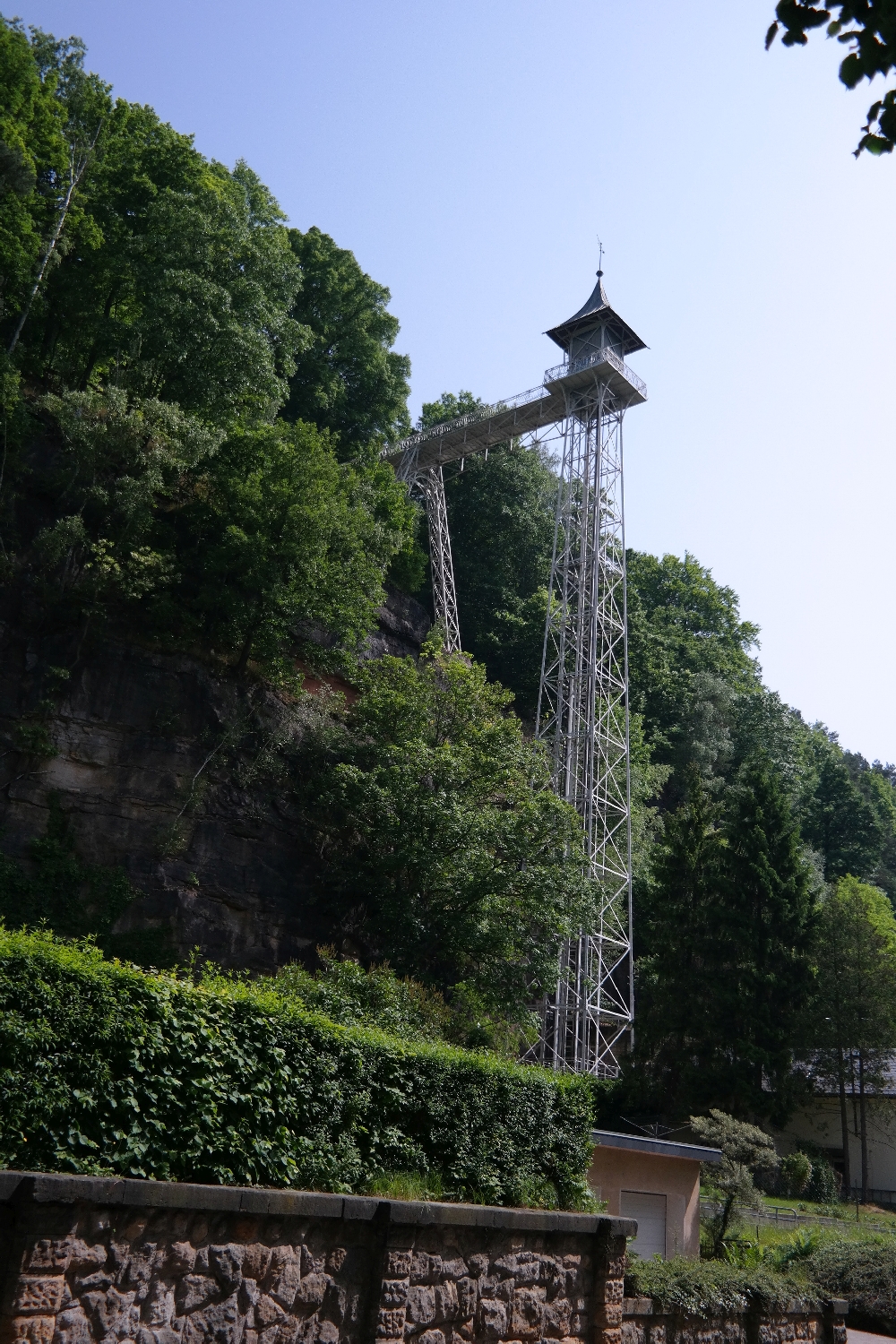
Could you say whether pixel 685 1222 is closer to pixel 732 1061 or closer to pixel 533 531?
pixel 732 1061

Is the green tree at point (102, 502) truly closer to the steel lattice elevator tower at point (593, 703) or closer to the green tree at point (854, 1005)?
the steel lattice elevator tower at point (593, 703)

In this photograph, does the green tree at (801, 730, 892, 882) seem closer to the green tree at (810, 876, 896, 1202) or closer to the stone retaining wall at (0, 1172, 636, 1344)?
the green tree at (810, 876, 896, 1202)

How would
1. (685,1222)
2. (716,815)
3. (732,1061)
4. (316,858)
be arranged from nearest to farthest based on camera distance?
(685,1222), (316,858), (732,1061), (716,815)

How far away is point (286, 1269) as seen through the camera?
7.98 m

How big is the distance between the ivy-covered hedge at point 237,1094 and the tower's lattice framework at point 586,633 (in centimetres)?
1657

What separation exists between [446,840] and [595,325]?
20953mm

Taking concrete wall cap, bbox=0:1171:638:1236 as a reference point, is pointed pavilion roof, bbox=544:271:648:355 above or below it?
above

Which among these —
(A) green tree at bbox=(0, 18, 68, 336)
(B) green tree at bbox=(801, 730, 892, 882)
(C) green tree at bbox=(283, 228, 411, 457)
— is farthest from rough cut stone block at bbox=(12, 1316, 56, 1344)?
(B) green tree at bbox=(801, 730, 892, 882)

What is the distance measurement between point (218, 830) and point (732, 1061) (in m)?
15.4

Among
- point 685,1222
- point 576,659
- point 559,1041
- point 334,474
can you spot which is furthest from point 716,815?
point 685,1222

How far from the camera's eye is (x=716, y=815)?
36781 millimetres

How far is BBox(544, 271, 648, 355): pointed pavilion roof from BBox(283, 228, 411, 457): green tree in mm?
5714

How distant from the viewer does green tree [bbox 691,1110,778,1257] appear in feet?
58.3

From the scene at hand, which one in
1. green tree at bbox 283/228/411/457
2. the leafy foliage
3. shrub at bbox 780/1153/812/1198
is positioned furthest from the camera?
green tree at bbox 283/228/411/457
